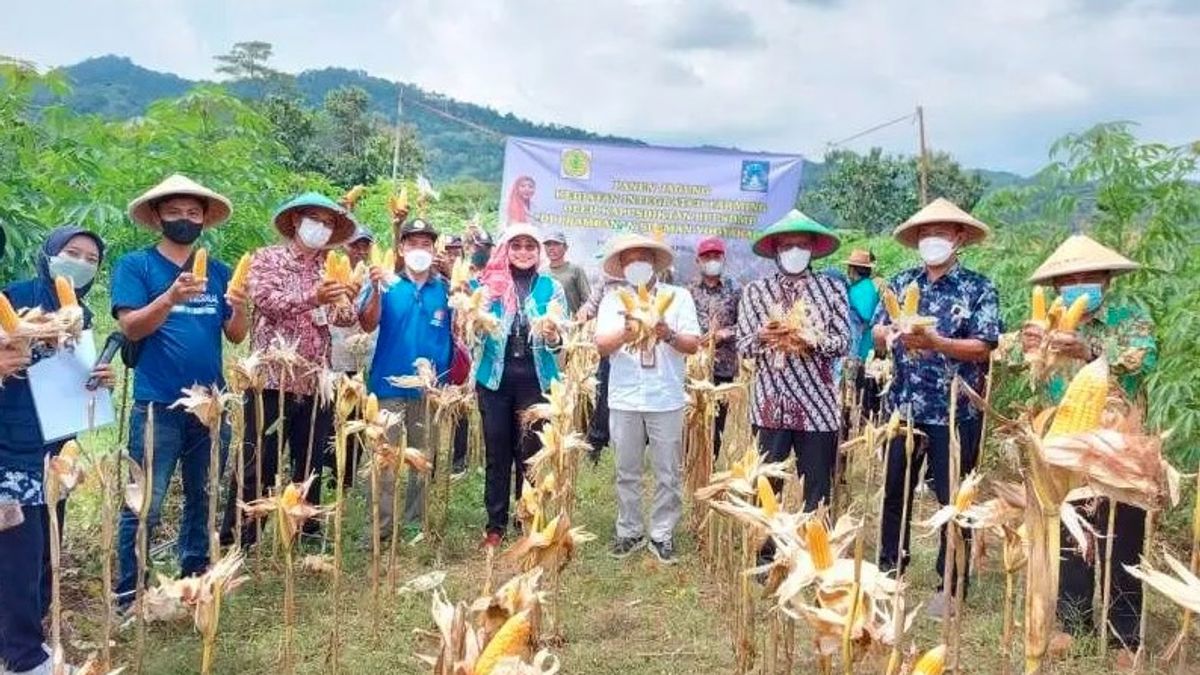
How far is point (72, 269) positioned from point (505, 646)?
2455 millimetres

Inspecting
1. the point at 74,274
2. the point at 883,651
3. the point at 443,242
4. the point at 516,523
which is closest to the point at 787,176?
the point at 443,242

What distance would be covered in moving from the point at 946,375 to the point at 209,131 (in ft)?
15.4

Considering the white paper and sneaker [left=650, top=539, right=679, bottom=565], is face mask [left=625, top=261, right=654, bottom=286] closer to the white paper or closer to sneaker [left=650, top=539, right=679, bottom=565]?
sneaker [left=650, top=539, right=679, bottom=565]

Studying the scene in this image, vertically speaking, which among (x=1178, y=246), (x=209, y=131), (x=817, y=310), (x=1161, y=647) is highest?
(x=209, y=131)

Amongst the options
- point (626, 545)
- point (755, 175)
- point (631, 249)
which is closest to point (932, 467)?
point (626, 545)

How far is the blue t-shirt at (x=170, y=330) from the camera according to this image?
3.92 m

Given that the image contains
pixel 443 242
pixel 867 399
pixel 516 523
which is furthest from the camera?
pixel 867 399

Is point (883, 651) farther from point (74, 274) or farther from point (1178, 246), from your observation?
point (1178, 246)

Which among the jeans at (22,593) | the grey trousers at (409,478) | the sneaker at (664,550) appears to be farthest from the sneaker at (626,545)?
the jeans at (22,593)

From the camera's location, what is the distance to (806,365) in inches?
178

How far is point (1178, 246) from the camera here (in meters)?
4.54

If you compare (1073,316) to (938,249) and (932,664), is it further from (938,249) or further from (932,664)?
(932,664)

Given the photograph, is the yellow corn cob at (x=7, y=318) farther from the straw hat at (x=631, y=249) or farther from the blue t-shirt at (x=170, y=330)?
the straw hat at (x=631, y=249)

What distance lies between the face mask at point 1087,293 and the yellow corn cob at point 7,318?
11.6 ft
